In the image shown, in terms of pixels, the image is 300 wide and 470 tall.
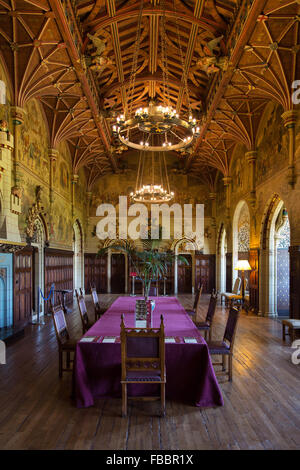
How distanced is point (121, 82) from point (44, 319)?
28.1 ft

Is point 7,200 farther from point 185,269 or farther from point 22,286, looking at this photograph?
point 185,269

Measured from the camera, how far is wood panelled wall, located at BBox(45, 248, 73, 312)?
39.8 ft

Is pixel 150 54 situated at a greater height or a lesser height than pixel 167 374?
greater

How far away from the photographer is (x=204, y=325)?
22.8ft

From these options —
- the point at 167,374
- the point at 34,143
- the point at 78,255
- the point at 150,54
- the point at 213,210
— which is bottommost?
the point at 167,374

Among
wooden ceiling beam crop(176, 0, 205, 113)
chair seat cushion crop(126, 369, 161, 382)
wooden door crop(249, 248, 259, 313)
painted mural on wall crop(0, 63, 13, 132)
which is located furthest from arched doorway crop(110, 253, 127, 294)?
chair seat cushion crop(126, 369, 161, 382)

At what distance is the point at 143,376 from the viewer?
4105mm

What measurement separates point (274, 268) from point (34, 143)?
9.16 meters

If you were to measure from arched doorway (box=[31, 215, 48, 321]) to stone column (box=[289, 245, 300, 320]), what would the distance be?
7570 mm

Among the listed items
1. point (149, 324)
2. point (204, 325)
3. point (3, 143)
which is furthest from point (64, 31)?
point (204, 325)

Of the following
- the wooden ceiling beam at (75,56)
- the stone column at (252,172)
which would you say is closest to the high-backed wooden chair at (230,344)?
the wooden ceiling beam at (75,56)

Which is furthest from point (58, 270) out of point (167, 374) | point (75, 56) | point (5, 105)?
point (167, 374)

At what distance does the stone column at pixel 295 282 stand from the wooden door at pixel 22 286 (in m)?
7.31

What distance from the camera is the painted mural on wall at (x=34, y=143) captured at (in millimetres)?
9716
